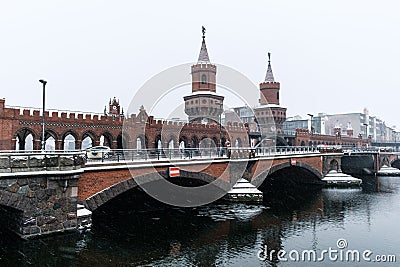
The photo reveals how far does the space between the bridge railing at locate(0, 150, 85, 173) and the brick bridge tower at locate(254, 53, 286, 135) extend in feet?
183

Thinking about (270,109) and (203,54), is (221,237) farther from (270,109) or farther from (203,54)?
(270,109)

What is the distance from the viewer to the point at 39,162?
1936cm

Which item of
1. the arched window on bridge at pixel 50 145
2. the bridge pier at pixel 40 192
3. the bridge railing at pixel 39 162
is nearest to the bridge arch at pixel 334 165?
the arched window on bridge at pixel 50 145

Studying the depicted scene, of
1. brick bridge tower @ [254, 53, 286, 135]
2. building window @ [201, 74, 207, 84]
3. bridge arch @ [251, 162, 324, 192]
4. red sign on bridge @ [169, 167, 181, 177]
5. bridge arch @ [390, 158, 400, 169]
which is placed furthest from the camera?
bridge arch @ [390, 158, 400, 169]

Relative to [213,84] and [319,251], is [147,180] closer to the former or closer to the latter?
[319,251]

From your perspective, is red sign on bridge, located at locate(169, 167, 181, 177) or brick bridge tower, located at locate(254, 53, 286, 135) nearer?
red sign on bridge, located at locate(169, 167, 181, 177)

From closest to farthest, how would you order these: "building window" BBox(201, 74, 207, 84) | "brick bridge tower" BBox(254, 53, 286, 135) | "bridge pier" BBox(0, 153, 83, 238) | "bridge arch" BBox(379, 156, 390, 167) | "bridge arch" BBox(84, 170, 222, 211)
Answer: "bridge pier" BBox(0, 153, 83, 238)
"bridge arch" BBox(84, 170, 222, 211)
"building window" BBox(201, 74, 207, 84)
"brick bridge tower" BBox(254, 53, 286, 135)
"bridge arch" BBox(379, 156, 390, 167)

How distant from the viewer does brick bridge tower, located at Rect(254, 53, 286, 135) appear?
239ft

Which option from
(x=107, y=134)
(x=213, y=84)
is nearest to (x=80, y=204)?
(x=107, y=134)

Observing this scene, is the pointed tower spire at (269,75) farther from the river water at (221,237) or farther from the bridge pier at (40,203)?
the bridge pier at (40,203)

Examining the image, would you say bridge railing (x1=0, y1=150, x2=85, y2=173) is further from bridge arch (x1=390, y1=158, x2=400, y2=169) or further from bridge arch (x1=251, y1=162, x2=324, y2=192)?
bridge arch (x1=390, y1=158, x2=400, y2=169)

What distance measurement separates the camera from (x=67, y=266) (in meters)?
16.9

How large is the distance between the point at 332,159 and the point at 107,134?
36464 millimetres

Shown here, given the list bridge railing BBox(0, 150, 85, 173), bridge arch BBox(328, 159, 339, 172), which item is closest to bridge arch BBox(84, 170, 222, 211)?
bridge railing BBox(0, 150, 85, 173)
